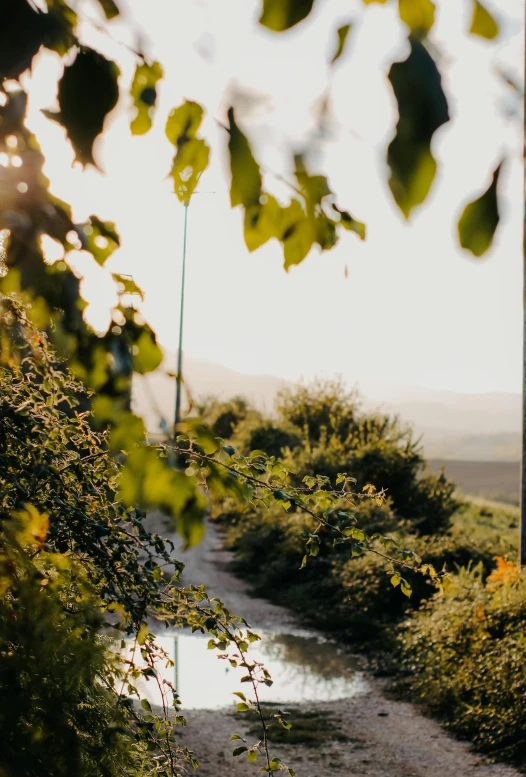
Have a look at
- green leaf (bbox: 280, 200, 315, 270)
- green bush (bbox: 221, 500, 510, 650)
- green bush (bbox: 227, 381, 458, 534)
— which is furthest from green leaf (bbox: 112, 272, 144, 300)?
green bush (bbox: 227, 381, 458, 534)

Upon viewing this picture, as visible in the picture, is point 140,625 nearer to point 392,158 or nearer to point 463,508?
point 392,158

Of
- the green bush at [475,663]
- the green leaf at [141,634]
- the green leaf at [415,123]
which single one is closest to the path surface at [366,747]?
the green bush at [475,663]

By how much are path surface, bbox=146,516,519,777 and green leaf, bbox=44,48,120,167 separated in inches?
217

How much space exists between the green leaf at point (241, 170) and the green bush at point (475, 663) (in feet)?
16.8

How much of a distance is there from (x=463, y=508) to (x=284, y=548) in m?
8.04

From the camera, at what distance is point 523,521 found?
816 centimetres

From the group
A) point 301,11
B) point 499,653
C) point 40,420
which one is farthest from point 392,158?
point 499,653

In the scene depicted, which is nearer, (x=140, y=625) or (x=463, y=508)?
(x=140, y=625)

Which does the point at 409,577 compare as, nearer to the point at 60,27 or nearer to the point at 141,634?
the point at 141,634

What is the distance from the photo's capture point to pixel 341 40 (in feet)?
3.12

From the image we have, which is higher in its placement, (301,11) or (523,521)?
(301,11)

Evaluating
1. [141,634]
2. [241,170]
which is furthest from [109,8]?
[141,634]

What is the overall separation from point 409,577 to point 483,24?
10.1 m

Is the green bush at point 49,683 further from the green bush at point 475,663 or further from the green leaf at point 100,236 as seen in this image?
the green bush at point 475,663
